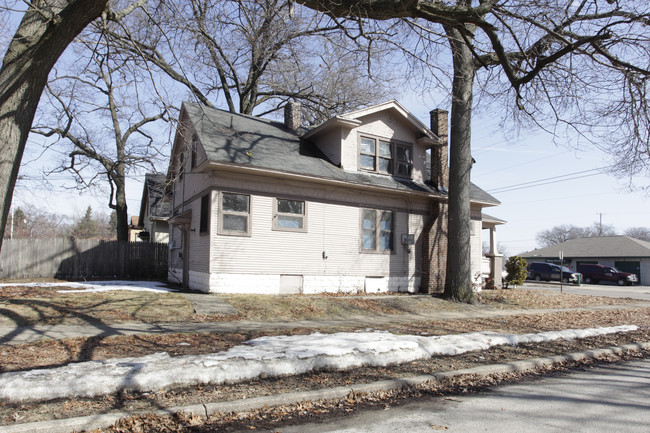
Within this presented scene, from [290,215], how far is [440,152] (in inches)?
281

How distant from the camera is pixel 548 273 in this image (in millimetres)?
39281

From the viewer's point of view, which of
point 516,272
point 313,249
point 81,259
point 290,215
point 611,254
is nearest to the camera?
point 290,215

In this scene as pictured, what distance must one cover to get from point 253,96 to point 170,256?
12.5m

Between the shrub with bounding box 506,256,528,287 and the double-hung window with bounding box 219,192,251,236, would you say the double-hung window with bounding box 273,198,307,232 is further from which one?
the shrub with bounding box 506,256,528,287

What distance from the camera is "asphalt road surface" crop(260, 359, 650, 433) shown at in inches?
174

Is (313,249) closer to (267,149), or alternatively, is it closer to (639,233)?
(267,149)

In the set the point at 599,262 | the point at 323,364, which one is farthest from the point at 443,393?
the point at 599,262

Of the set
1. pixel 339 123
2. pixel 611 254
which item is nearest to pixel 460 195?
pixel 339 123

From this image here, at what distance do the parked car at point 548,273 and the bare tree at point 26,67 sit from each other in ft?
129

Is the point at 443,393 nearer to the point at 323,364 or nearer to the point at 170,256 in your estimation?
the point at 323,364

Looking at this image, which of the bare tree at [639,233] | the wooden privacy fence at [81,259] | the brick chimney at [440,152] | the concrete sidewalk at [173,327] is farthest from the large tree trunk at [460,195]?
the bare tree at [639,233]

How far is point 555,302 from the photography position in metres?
17.0

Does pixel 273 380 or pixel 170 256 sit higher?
pixel 170 256

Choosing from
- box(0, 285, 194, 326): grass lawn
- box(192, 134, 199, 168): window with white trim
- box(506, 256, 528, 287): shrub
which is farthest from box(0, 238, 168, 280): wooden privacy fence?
box(506, 256, 528, 287): shrub
